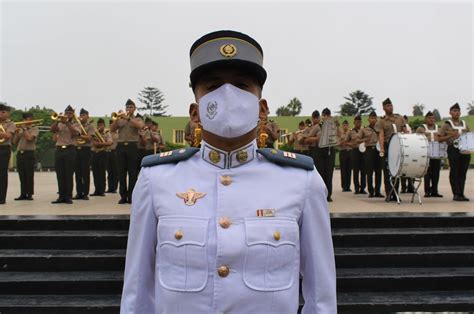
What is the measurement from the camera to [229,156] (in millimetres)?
1528

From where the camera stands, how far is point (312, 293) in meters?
1.46

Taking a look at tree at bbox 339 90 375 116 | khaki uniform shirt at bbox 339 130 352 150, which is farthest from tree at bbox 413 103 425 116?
khaki uniform shirt at bbox 339 130 352 150

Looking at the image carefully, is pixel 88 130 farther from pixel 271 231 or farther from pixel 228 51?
pixel 271 231

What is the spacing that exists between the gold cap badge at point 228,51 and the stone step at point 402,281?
12.3 feet

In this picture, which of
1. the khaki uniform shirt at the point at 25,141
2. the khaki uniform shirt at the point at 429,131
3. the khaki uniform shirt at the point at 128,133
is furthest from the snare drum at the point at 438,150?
the khaki uniform shirt at the point at 25,141

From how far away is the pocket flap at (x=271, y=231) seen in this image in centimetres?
141

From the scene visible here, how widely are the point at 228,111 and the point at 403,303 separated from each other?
373 centimetres

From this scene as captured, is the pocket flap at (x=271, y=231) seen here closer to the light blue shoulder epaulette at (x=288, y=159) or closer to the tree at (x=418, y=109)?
the light blue shoulder epaulette at (x=288, y=159)

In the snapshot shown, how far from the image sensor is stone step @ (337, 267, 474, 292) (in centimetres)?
471

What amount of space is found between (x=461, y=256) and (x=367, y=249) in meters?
1.02

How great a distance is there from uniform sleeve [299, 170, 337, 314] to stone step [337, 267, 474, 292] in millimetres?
3394

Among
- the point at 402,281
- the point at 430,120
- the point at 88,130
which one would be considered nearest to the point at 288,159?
the point at 402,281

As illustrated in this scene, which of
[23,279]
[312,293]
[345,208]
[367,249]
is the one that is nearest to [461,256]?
[367,249]

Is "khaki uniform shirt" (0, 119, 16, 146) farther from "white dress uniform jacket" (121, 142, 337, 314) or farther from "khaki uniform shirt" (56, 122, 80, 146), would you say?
"white dress uniform jacket" (121, 142, 337, 314)
